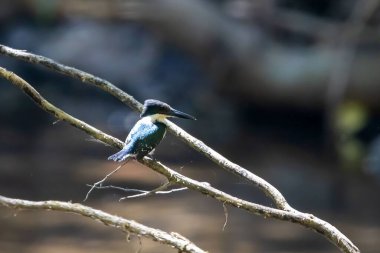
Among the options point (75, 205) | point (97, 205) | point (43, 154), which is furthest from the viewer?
point (43, 154)

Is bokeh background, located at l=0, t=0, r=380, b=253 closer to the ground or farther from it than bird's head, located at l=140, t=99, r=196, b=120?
farther from it

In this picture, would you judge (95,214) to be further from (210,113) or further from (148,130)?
(210,113)

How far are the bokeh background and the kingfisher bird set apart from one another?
3620 millimetres

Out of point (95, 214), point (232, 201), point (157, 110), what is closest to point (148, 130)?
point (157, 110)

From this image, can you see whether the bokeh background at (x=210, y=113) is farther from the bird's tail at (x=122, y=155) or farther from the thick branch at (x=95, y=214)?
the thick branch at (x=95, y=214)

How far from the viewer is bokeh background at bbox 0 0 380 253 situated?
632 cm

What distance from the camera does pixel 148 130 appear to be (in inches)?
82.3

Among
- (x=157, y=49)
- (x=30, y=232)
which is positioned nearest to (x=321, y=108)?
(x=157, y=49)

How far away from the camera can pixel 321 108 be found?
406 inches

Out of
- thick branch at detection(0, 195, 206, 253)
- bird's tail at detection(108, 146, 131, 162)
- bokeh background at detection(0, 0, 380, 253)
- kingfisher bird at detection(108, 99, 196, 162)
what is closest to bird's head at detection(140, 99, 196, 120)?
kingfisher bird at detection(108, 99, 196, 162)

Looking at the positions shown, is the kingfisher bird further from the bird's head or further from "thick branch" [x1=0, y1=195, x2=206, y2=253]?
"thick branch" [x1=0, y1=195, x2=206, y2=253]

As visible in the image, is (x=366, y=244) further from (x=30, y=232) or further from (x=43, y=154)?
(x=43, y=154)

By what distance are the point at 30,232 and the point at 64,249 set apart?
459 millimetres

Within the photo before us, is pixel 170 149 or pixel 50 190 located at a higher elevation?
pixel 170 149
